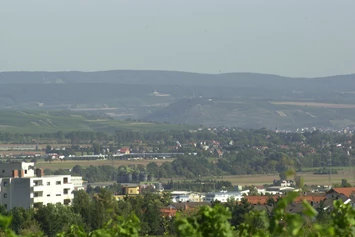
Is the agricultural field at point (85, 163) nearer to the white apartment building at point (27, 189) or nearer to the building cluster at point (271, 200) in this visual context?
the building cluster at point (271, 200)

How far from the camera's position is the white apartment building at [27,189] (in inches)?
2557

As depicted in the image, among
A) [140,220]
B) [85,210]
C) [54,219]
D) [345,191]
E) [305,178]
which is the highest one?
[85,210]

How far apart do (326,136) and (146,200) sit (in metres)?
130

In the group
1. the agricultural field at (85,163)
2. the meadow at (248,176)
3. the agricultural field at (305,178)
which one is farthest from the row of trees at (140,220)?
the agricultural field at (85,163)

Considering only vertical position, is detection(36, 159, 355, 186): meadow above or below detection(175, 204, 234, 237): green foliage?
below

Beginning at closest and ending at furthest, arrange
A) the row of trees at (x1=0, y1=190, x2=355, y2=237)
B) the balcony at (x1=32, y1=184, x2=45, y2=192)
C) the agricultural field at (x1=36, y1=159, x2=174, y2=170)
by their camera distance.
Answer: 1. the row of trees at (x1=0, y1=190, x2=355, y2=237)
2. the balcony at (x1=32, y1=184, x2=45, y2=192)
3. the agricultural field at (x1=36, y1=159, x2=174, y2=170)

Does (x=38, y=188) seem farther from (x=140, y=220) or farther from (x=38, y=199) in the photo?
(x=140, y=220)

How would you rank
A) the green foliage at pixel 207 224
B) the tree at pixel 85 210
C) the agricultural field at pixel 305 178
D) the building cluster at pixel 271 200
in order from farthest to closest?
the agricultural field at pixel 305 178 < the building cluster at pixel 271 200 < the tree at pixel 85 210 < the green foliage at pixel 207 224

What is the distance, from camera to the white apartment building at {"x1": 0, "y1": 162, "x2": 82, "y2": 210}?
64938 mm

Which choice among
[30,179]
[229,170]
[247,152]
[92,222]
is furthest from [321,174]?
[92,222]

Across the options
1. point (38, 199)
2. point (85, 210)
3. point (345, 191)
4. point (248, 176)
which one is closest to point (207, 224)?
point (85, 210)

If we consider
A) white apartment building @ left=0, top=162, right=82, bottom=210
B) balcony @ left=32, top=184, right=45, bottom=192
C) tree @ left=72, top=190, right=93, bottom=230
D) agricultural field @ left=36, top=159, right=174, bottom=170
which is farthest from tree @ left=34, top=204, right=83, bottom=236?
agricultural field @ left=36, top=159, right=174, bottom=170

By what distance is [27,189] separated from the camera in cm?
6525

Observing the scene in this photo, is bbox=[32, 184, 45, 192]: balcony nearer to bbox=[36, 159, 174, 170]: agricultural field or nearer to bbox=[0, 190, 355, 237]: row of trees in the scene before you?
bbox=[0, 190, 355, 237]: row of trees
